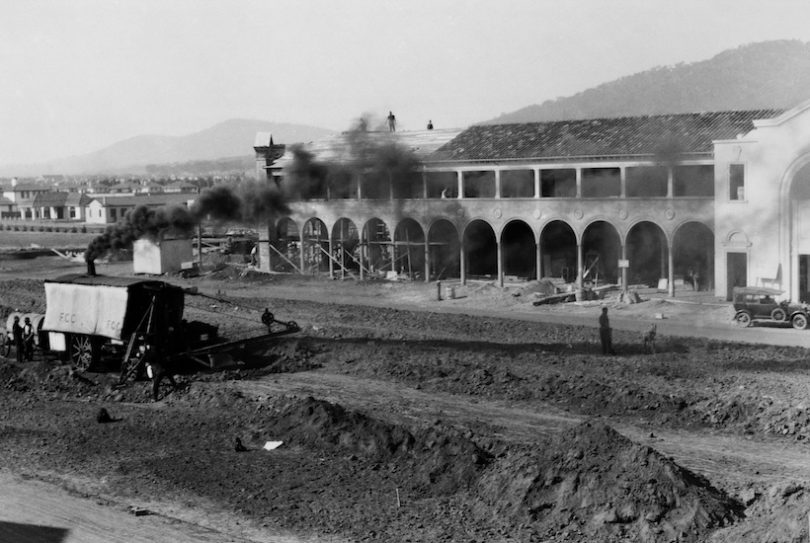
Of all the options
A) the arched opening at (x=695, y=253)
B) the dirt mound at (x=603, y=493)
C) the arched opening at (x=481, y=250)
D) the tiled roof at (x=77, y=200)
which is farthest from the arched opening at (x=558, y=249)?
the tiled roof at (x=77, y=200)

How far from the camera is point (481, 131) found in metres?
60.8

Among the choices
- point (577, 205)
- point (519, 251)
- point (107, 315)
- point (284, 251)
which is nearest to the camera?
point (107, 315)

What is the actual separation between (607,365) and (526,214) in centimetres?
2393

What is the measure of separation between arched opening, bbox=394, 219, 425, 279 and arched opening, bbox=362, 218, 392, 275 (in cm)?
71

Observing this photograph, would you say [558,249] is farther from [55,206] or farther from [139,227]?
[55,206]

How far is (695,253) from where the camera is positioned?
165 ft

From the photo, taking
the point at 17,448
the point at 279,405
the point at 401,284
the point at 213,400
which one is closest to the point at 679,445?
the point at 279,405

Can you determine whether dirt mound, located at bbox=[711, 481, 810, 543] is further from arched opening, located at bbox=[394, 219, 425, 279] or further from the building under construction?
arched opening, located at bbox=[394, 219, 425, 279]

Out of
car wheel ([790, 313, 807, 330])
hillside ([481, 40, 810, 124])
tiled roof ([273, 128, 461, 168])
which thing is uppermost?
hillside ([481, 40, 810, 124])

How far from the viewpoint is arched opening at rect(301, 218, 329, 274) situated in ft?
216

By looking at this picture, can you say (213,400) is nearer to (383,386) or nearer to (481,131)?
(383,386)

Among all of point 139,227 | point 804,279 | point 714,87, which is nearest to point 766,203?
point 804,279

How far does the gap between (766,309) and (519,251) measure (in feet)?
74.2

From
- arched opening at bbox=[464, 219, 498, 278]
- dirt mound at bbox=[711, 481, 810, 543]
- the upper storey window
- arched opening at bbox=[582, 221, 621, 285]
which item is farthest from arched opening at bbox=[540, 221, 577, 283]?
dirt mound at bbox=[711, 481, 810, 543]
